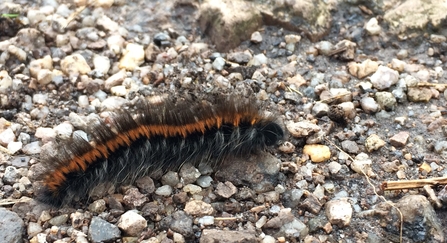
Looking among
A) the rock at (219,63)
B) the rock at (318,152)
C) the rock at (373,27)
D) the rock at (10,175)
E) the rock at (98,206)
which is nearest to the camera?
the rock at (98,206)

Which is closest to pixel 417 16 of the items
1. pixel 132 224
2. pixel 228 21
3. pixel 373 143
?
pixel 373 143

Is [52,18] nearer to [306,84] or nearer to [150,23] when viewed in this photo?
[150,23]

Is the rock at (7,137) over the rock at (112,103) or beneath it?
beneath

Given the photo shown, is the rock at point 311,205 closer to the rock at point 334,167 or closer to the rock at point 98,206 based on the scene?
the rock at point 334,167

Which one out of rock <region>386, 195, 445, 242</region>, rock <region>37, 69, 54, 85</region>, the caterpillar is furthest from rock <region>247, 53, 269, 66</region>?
rock <region>386, 195, 445, 242</region>

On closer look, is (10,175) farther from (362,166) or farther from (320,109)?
(362,166)

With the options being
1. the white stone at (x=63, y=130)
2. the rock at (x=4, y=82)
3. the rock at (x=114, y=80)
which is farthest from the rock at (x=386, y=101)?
the rock at (x=4, y=82)

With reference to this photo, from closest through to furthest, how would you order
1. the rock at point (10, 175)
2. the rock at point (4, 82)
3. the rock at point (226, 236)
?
the rock at point (226, 236), the rock at point (10, 175), the rock at point (4, 82)

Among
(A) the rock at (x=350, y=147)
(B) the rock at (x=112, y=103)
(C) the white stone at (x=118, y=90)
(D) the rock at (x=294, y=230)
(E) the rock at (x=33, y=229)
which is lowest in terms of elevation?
(E) the rock at (x=33, y=229)
